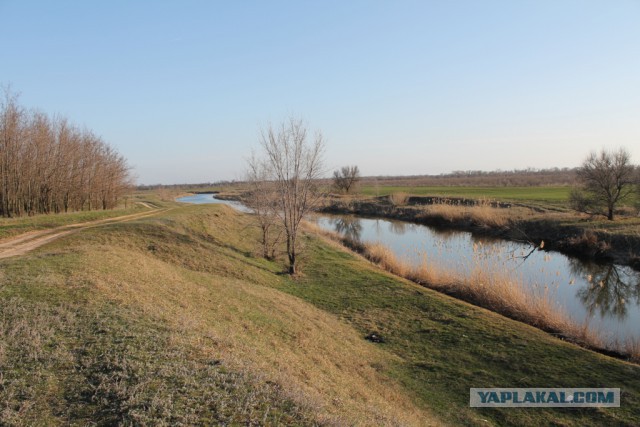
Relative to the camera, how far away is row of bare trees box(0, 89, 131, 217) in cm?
2070

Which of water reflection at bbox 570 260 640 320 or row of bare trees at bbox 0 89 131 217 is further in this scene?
row of bare trees at bbox 0 89 131 217

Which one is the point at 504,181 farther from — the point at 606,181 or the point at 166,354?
the point at 166,354

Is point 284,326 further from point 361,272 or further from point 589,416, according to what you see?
point 361,272

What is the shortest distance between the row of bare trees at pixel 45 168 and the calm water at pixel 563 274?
22.5 metres

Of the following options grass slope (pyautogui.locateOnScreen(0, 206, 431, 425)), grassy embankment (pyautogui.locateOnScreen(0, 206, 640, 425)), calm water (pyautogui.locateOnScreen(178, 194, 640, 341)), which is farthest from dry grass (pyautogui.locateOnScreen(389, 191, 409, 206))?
grass slope (pyautogui.locateOnScreen(0, 206, 431, 425))

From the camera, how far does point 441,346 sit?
31.4 feet

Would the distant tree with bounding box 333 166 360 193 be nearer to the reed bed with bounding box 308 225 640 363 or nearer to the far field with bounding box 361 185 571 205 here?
the far field with bounding box 361 185 571 205

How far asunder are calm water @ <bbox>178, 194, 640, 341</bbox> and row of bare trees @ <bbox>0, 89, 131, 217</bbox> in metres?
22.5

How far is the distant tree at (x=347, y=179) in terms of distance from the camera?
65625mm

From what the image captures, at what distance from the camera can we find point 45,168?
22969 mm

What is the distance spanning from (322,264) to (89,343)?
524 inches

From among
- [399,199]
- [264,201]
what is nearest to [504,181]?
[399,199]

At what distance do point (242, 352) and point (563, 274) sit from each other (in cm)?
1924

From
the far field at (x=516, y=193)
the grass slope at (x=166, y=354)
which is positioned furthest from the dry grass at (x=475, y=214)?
the grass slope at (x=166, y=354)
